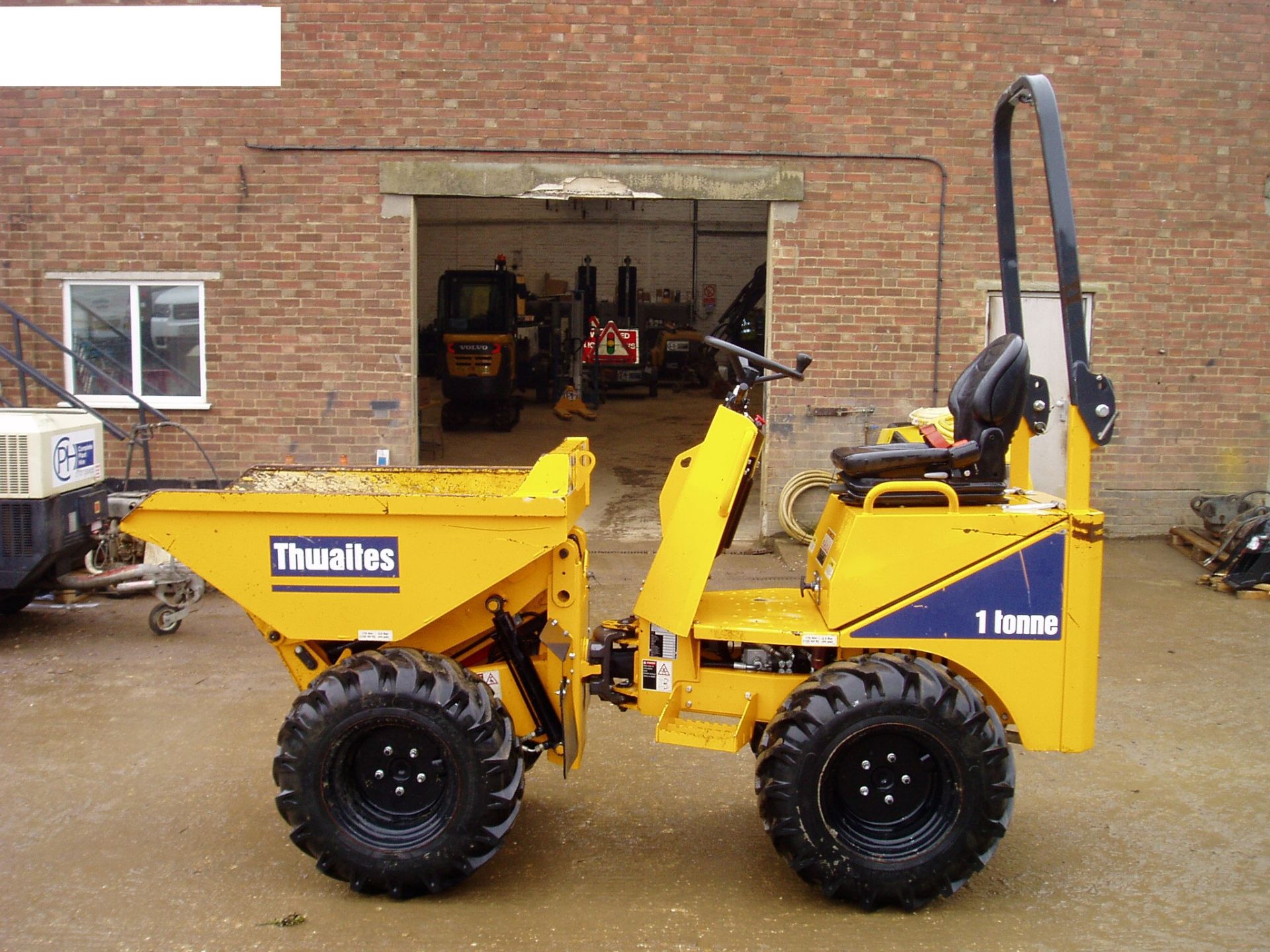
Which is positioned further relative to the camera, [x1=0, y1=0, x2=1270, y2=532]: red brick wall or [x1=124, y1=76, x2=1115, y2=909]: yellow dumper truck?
[x1=0, y1=0, x2=1270, y2=532]: red brick wall

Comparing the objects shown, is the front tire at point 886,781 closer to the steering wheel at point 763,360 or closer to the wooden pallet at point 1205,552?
the steering wheel at point 763,360

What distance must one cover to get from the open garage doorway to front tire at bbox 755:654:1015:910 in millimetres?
6694

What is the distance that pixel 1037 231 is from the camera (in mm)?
10305

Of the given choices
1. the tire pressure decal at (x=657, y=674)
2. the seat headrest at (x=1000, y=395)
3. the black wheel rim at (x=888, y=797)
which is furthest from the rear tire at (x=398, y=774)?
the seat headrest at (x=1000, y=395)

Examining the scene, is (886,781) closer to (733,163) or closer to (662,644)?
(662,644)

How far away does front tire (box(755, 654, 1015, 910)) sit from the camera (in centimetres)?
397

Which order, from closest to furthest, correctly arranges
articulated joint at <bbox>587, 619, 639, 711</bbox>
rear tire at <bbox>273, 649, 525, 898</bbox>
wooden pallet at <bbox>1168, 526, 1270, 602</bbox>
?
1. rear tire at <bbox>273, 649, 525, 898</bbox>
2. articulated joint at <bbox>587, 619, 639, 711</bbox>
3. wooden pallet at <bbox>1168, 526, 1270, 602</bbox>

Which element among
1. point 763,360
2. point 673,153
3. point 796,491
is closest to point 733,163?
point 673,153

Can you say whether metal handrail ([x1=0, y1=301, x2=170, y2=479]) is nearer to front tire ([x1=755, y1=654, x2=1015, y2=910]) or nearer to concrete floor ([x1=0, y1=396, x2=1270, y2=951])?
concrete floor ([x1=0, y1=396, x2=1270, y2=951])

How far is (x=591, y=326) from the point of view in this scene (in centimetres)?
2212

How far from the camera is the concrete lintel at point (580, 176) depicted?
10094 millimetres

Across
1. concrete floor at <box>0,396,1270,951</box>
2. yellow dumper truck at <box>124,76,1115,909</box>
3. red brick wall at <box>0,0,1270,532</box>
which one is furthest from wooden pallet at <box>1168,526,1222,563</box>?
yellow dumper truck at <box>124,76,1115,909</box>

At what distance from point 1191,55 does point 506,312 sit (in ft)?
38.2

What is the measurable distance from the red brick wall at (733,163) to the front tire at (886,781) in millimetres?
6442
